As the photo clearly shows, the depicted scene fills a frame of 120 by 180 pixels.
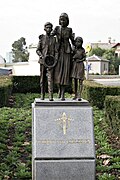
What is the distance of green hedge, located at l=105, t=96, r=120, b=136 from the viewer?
31.3 ft

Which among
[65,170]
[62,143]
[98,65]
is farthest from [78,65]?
[98,65]

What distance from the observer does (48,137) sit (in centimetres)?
673

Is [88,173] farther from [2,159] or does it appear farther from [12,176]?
[2,159]

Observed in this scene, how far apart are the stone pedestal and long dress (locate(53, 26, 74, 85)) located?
604 millimetres

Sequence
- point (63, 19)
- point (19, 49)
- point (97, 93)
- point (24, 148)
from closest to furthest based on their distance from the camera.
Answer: point (63, 19) < point (24, 148) < point (97, 93) < point (19, 49)

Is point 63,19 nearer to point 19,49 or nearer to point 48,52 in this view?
point 48,52

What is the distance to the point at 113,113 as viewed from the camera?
994 centimetres

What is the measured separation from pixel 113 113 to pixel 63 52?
119 inches

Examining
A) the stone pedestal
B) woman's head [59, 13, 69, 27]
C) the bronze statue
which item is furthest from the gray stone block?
woman's head [59, 13, 69, 27]

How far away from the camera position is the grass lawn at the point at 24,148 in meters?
7.40

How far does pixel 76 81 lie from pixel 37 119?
1.06 m

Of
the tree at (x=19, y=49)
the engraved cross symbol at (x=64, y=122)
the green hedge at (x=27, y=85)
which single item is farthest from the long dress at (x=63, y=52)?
the tree at (x=19, y=49)

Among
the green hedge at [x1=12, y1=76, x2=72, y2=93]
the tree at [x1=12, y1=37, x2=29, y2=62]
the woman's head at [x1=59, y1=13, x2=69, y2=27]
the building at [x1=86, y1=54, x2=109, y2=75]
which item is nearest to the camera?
the woman's head at [x1=59, y1=13, x2=69, y2=27]

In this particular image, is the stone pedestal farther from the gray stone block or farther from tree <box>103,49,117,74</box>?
tree <box>103,49,117,74</box>
